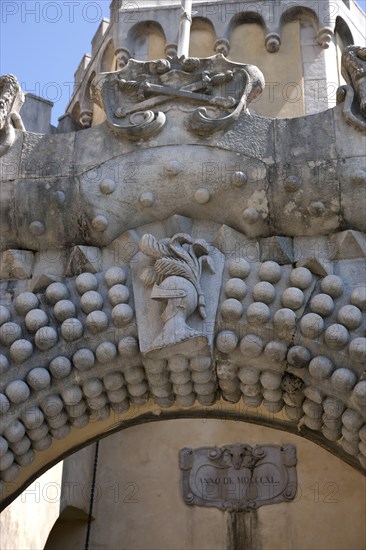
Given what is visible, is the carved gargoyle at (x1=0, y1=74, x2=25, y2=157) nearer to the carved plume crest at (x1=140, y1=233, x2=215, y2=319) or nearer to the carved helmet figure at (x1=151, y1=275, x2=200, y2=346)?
the carved plume crest at (x1=140, y1=233, x2=215, y2=319)

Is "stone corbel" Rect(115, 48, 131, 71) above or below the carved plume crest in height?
above

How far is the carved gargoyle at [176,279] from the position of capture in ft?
18.1

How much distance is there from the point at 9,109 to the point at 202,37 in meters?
4.19

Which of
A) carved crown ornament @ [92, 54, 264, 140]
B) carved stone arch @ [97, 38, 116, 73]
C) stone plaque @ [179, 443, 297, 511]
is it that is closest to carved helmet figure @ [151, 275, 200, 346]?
carved crown ornament @ [92, 54, 264, 140]

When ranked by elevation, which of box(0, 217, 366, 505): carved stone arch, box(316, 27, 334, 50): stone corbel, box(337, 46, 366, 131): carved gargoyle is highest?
box(316, 27, 334, 50): stone corbel

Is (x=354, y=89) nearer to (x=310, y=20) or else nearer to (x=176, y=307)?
(x=176, y=307)

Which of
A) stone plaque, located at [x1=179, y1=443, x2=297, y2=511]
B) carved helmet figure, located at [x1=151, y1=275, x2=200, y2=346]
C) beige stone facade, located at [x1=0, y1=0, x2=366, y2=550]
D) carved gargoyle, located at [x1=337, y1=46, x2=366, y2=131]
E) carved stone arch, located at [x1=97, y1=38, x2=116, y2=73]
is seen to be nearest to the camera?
carved helmet figure, located at [x1=151, y1=275, x2=200, y2=346]

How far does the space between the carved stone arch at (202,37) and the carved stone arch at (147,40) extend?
12.1 inches

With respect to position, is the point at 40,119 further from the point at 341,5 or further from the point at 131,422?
the point at 341,5

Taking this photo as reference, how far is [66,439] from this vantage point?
6.30 m

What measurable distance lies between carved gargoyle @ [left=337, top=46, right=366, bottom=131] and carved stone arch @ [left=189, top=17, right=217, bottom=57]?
4.01 metres

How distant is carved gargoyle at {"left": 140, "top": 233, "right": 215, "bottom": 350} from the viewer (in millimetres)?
5531

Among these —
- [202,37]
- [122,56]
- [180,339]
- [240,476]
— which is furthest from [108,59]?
[180,339]

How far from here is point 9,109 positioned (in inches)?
249
